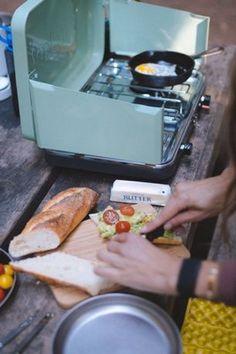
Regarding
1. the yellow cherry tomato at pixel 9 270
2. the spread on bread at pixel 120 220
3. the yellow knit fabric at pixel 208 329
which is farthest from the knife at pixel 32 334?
the yellow knit fabric at pixel 208 329

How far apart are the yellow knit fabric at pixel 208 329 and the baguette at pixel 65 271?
1.36 ft

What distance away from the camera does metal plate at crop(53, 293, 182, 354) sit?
89cm

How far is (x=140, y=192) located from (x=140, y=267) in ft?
1.14

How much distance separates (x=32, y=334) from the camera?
94 centimetres

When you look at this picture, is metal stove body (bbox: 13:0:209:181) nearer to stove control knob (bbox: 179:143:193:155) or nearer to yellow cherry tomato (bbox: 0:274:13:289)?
stove control knob (bbox: 179:143:193:155)

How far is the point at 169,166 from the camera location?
1.28 m

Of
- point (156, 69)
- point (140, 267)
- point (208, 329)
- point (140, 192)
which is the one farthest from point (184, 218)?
point (156, 69)

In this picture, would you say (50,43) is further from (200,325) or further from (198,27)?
(200,325)

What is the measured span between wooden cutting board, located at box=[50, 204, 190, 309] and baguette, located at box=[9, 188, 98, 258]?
0.02m

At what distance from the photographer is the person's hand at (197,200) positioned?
1128 mm

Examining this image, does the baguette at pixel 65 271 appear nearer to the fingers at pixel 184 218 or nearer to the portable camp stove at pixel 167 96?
the fingers at pixel 184 218

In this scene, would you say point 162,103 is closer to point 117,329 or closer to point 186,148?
point 186,148

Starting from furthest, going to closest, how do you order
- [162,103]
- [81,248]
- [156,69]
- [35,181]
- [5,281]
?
[156,69], [162,103], [35,181], [81,248], [5,281]

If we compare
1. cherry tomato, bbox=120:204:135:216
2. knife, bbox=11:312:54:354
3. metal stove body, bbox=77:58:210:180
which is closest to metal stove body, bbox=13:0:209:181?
metal stove body, bbox=77:58:210:180
